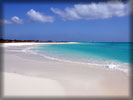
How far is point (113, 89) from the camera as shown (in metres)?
2.88

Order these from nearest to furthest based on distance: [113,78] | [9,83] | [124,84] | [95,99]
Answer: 1. [95,99]
2. [9,83]
3. [124,84]
4. [113,78]

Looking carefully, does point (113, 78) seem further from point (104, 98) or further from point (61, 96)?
point (61, 96)

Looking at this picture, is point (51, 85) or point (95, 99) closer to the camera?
point (95, 99)

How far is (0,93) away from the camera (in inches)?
95.1

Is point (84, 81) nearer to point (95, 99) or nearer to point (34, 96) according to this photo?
point (95, 99)

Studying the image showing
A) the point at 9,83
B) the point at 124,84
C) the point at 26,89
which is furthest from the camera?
the point at 124,84

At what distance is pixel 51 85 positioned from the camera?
287 centimetres

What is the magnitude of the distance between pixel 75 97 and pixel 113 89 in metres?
0.84

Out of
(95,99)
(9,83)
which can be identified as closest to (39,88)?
(9,83)

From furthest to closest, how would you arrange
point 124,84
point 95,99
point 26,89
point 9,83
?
point 124,84 < point 9,83 < point 26,89 < point 95,99

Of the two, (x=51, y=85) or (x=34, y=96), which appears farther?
(x=51, y=85)

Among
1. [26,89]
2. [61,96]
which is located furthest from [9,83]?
[61,96]

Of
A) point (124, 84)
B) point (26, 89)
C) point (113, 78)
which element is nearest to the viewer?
A: point (26, 89)

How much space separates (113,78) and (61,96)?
169 centimetres
